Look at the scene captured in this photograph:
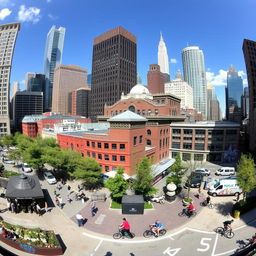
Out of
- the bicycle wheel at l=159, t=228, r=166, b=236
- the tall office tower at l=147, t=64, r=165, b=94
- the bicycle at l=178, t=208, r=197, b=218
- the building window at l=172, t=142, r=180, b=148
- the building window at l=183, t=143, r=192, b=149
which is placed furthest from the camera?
the tall office tower at l=147, t=64, r=165, b=94

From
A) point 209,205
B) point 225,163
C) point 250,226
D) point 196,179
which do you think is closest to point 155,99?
point 225,163

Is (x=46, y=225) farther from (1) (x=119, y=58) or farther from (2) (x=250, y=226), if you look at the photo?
(1) (x=119, y=58)

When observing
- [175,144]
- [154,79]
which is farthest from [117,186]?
[154,79]

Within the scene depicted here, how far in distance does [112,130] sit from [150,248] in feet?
90.3

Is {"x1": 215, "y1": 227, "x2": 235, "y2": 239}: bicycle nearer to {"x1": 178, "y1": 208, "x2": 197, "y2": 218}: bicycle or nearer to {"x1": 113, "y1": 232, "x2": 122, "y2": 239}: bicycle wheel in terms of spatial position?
→ {"x1": 178, "y1": 208, "x2": 197, "y2": 218}: bicycle

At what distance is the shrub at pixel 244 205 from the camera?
85.1 feet

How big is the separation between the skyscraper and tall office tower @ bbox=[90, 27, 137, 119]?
54.5m

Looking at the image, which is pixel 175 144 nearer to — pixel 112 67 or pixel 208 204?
pixel 208 204

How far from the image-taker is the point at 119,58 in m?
137

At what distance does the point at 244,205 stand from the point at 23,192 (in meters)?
28.2

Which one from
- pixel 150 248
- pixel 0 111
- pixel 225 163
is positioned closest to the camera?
pixel 150 248

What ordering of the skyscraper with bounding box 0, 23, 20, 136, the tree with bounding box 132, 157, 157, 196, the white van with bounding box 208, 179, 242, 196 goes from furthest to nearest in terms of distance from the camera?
1. the skyscraper with bounding box 0, 23, 20, 136
2. the white van with bounding box 208, 179, 242, 196
3. the tree with bounding box 132, 157, 157, 196

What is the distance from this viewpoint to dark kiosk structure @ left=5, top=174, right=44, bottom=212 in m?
25.0

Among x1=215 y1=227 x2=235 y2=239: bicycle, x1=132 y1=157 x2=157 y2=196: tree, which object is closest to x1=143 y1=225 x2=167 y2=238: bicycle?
x1=215 y1=227 x2=235 y2=239: bicycle
